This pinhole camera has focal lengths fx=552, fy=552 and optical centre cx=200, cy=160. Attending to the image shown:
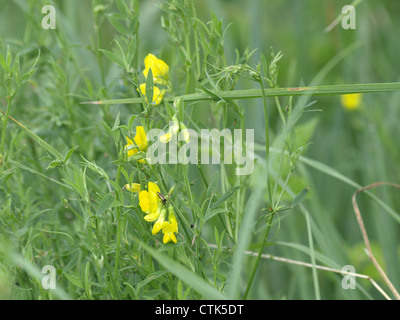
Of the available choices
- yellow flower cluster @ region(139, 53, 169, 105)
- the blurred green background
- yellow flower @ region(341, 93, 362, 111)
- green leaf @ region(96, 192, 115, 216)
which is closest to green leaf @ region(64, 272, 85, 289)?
green leaf @ region(96, 192, 115, 216)

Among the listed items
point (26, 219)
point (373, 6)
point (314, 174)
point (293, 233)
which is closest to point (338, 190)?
point (314, 174)

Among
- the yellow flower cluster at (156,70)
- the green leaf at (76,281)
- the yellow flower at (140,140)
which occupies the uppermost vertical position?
the yellow flower cluster at (156,70)

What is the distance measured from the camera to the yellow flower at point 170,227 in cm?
94

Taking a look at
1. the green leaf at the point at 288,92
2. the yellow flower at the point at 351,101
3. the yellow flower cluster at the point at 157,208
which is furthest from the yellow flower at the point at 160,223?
the yellow flower at the point at 351,101

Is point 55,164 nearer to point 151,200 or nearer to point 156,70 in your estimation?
point 151,200

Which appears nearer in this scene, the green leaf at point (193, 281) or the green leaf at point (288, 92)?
the green leaf at point (193, 281)

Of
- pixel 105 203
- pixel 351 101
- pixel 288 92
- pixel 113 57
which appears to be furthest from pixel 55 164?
pixel 351 101

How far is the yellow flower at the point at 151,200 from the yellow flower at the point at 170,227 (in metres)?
0.02

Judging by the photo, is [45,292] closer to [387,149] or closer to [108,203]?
[108,203]

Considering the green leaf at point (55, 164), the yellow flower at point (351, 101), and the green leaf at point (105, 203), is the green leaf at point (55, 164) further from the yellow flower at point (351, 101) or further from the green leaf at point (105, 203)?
the yellow flower at point (351, 101)

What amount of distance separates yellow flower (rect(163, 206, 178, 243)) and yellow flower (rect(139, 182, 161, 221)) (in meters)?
0.02

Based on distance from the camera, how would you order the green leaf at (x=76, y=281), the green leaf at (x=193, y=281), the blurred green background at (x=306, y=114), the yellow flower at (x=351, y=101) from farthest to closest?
the yellow flower at (x=351, y=101), the blurred green background at (x=306, y=114), the green leaf at (x=76, y=281), the green leaf at (x=193, y=281)

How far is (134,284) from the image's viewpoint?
3.65 ft

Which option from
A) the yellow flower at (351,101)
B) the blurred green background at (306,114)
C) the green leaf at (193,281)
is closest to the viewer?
the green leaf at (193,281)
